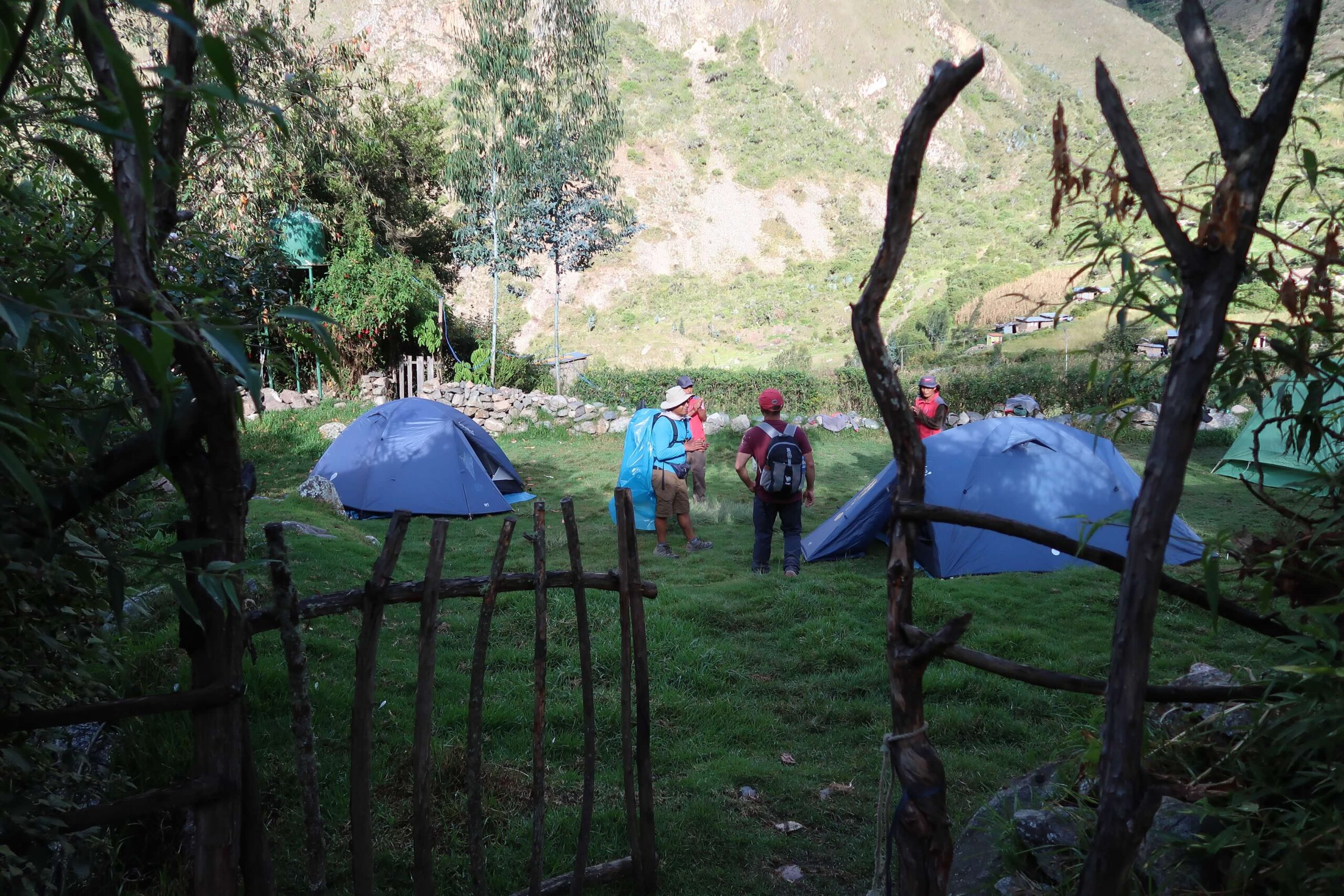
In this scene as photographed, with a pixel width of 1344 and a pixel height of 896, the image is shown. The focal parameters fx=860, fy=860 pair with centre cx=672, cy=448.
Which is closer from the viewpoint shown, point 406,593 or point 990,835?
point 406,593

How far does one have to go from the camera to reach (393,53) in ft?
192

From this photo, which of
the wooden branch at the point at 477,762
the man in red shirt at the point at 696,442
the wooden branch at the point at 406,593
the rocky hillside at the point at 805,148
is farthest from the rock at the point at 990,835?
the rocky hillside at the point at 805,148

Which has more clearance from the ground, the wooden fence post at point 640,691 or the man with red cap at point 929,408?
the man with red cap at point 929,408

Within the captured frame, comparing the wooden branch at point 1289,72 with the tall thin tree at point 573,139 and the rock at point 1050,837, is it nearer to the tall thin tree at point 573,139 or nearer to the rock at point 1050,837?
the rock at point 1050,837

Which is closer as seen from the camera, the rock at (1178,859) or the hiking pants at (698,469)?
the rock at (1178,859)

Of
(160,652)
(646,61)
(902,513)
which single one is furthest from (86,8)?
(646,61)

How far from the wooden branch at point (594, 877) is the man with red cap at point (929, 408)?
6.03m

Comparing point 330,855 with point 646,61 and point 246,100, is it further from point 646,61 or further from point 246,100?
point 646,61

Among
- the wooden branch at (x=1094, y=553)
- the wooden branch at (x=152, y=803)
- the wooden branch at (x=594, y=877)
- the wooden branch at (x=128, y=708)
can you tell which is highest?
the wooden branch at (x=1094, y=553)

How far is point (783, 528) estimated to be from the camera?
7137 millimetres

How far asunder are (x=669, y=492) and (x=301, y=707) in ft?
19.4

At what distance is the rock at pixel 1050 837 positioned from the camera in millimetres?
2461

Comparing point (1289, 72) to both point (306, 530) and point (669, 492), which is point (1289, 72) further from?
point (306, 530)

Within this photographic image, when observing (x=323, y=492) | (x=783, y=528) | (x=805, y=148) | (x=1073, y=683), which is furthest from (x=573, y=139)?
(x=805, y=148)
